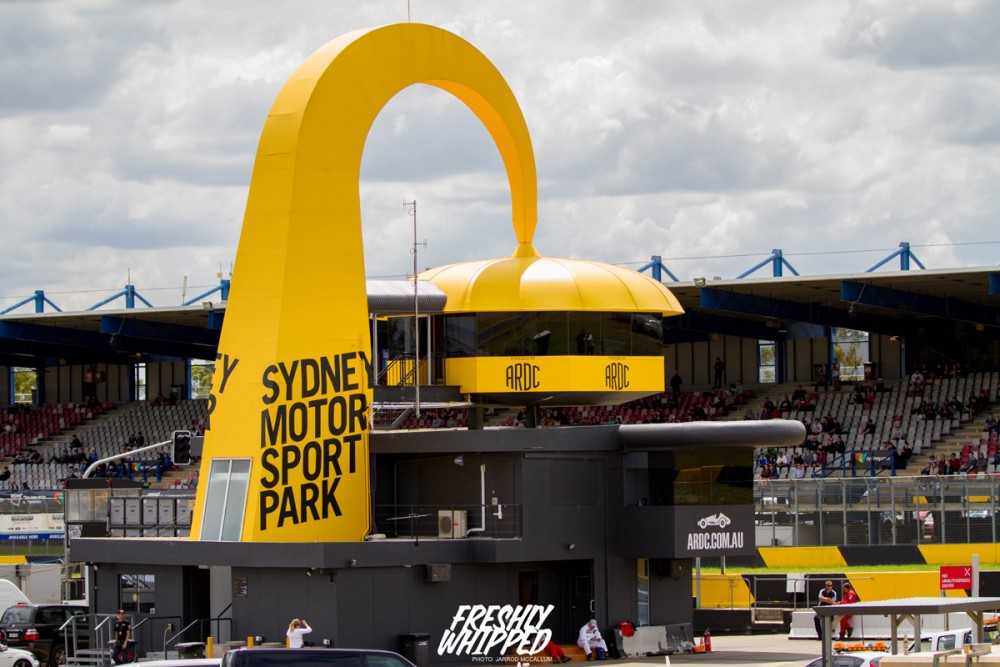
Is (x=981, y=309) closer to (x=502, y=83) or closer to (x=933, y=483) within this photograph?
(x=933, y=483)

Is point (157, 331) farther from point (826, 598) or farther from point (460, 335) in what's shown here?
point (826, 598)

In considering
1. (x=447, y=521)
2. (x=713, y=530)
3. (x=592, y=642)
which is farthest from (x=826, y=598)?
(x=447, y=521)

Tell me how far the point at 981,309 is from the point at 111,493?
110 feet

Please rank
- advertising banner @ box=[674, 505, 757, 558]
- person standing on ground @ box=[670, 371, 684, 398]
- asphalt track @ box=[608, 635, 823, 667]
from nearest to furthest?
asphalt track @ box=[608, 635, 823, 667]
advertising banner @ box=[674, 505, 757, 558]
person standing on ground @ box=[670, 371, 684, 398]

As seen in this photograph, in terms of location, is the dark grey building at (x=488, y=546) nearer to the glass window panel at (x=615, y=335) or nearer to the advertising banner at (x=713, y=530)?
the advertising banner at (x=713, y=530)

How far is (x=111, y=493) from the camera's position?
4262cm

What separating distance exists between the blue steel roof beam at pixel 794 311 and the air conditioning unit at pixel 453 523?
94.0 ft

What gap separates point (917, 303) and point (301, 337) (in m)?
33.6

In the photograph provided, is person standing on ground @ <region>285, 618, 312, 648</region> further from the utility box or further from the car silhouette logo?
the car silhouette logo

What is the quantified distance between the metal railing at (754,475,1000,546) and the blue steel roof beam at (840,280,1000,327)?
11410 mm

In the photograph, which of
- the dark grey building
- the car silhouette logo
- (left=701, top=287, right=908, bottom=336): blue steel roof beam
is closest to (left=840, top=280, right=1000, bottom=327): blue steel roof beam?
(left=701, top=287, right=908, bottom=336): blue steel roof beam

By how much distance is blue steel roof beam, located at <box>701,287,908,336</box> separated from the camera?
61.5 metres

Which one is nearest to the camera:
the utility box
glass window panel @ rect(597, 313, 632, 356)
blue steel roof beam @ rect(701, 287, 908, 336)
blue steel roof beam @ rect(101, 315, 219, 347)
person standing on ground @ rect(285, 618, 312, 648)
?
person standing on ground @ rect(285, 618, 312, 648)

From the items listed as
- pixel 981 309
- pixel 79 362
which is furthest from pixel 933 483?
pixel 79 362
